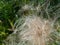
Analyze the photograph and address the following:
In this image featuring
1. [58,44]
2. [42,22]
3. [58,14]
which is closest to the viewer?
[58,44]

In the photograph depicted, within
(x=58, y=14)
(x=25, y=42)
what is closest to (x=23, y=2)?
(x=58, y=14)

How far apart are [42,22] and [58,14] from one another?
54 centimetres

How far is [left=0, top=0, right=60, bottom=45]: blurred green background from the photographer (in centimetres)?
431

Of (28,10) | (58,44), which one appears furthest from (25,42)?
(28,10)

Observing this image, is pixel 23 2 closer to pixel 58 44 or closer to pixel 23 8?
pixel 23 8

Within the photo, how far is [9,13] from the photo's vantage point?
461 centimetres

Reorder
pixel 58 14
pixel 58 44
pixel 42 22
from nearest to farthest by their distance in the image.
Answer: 1. pixel 58 44
2. pixel 42 22
3. pixel 58 14

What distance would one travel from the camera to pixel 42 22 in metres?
4.07

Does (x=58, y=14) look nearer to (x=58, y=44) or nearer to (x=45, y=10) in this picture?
(x=45, y=10)

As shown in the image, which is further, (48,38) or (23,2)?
(23,2)

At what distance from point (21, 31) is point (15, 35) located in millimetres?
123

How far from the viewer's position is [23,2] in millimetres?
4762

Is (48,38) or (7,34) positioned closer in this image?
(48,38)

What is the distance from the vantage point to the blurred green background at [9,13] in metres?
4.31
